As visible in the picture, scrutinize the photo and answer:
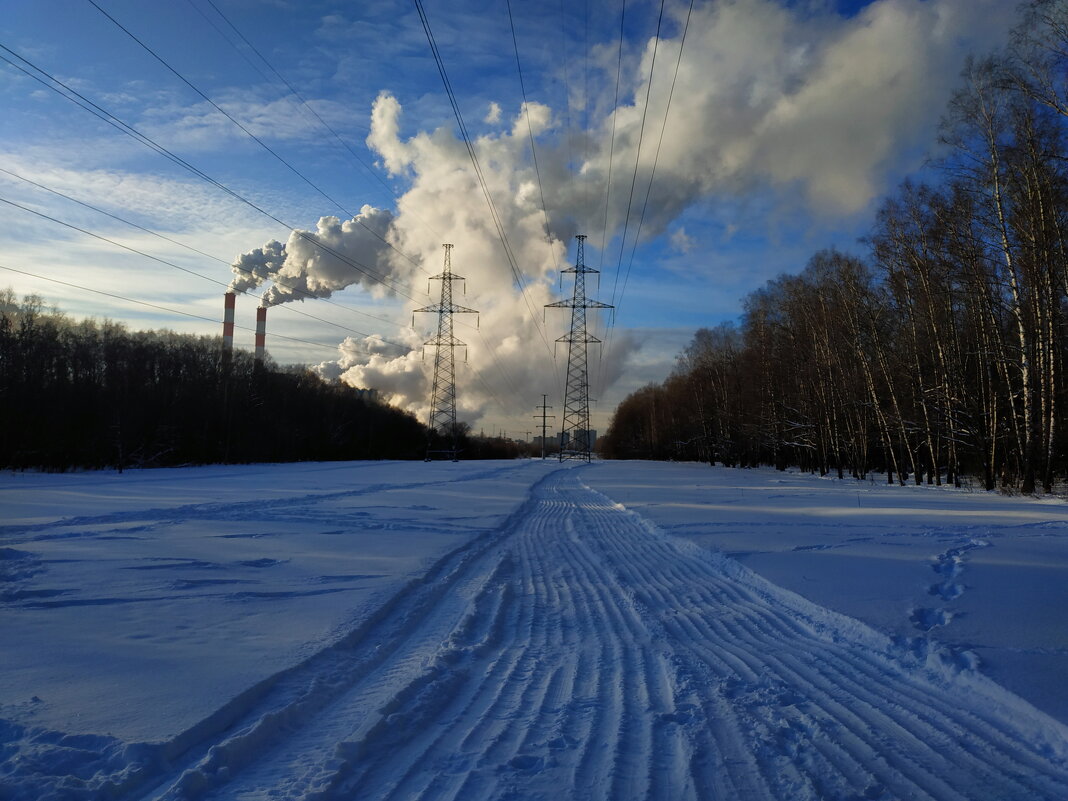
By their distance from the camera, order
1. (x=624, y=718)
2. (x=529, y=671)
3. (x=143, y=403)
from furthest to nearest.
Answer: (x=143, y=403), (x=529, y=671), (x=624, y=718)

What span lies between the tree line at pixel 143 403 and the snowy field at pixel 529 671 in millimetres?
32566

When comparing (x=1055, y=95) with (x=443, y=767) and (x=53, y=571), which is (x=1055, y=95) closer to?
(x=443, y=767)

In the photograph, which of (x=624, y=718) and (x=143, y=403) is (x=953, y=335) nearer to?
(x=624, y=718)

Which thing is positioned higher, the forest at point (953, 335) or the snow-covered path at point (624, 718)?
the forest at point (953, 335)

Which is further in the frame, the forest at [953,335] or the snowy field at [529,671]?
the forest at [953,335]

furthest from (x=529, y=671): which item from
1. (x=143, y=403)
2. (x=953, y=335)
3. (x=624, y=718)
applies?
(x=143, y=403)

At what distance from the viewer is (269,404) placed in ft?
193

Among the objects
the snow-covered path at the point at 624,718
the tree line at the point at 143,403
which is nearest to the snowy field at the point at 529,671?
the snow-covered path at the point at 624,718

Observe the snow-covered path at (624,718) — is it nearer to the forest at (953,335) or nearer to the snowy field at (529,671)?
the snowy field at (529,671)

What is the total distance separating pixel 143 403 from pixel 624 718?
156 feet

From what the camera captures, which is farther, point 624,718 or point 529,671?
point 529,671

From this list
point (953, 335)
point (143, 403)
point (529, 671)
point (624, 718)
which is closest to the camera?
point (624, 718)

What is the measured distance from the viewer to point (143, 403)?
43.0m

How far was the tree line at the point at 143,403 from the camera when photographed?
3566cm
